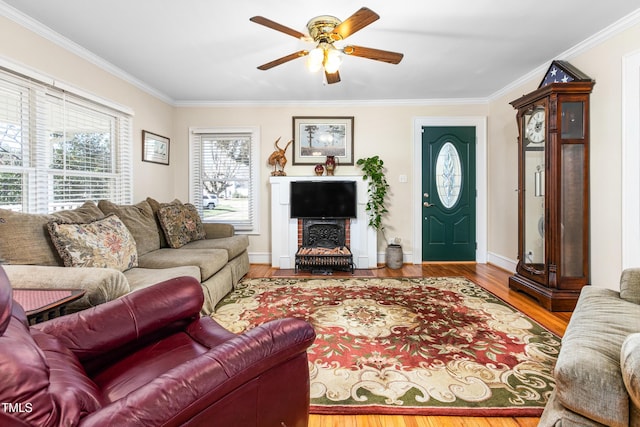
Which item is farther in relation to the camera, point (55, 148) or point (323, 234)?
point (323, 234)

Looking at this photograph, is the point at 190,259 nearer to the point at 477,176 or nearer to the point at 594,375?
the point at 594,375

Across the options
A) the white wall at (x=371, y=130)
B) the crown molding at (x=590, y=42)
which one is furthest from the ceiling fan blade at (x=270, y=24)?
the crown molding at (x=590, y=42)

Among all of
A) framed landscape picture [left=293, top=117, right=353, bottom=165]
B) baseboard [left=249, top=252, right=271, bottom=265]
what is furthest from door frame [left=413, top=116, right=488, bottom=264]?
baseboard [left=249, top=252, right=271, bottom=265]

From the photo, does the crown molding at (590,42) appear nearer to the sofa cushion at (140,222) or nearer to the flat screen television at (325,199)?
the flat screen television at (325,199)

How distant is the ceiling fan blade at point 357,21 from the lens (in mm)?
1898

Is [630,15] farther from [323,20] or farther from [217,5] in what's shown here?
[217,5]

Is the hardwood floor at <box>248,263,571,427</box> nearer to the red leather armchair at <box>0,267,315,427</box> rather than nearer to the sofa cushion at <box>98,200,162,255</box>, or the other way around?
the red leather armchair at <box>0,267,315,427</box>

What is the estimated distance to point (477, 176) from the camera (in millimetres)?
4746

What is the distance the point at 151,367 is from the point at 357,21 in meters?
2.17

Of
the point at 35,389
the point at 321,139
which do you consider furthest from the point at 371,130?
the point at 35,389

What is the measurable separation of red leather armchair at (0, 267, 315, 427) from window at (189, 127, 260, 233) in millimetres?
3323

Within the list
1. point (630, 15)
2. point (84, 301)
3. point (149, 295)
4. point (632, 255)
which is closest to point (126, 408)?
point (149, 295)

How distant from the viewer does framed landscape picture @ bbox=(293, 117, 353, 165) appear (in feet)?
15.5

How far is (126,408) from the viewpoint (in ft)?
2.29
